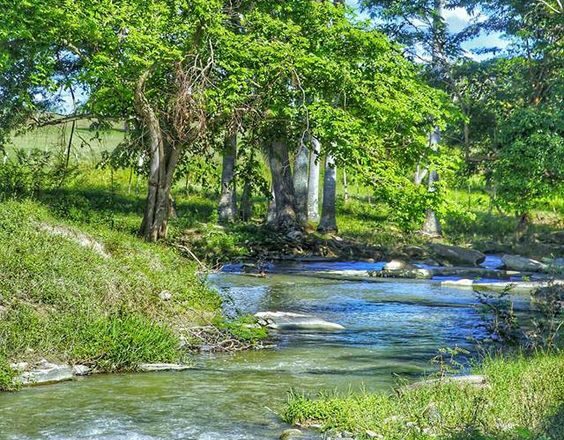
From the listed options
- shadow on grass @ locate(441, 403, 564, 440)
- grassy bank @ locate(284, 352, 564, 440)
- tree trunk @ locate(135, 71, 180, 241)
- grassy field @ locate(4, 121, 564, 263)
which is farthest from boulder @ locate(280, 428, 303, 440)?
grassy field @ locate(4, 121, 564, 263)

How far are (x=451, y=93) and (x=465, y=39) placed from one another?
2468 mm

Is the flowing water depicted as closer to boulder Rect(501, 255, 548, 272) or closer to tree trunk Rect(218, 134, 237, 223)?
boulder Rect(501, 255, 548, 272)

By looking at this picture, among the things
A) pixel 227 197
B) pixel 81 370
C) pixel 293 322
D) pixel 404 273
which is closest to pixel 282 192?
pixel 227 197

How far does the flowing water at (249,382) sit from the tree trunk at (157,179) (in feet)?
8.46

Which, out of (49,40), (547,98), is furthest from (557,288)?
(547,98)

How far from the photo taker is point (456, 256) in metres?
29.3

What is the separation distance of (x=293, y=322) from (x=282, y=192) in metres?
16.9

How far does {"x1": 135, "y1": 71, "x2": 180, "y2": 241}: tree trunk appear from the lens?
18.9m

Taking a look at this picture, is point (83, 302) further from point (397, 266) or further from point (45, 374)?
point (397, 266)

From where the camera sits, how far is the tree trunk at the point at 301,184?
33.9m

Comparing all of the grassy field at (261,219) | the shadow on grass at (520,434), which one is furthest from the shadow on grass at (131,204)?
the shadow on grass at (520,434)

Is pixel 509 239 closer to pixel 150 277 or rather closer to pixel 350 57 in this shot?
pixel 350 57

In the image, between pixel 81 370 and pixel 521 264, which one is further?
pixel 521 264

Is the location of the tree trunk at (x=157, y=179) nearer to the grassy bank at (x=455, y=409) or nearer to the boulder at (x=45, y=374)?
the boulder at (x=45, y=374)
